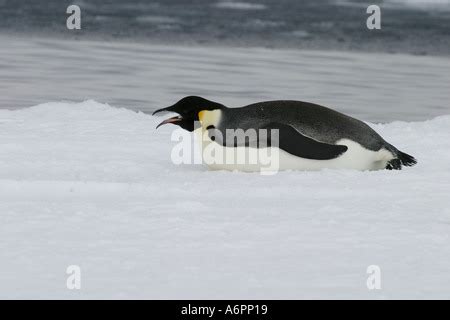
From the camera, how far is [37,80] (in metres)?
10.3

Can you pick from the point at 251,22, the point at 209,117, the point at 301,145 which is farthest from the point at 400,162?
the point at 251,22

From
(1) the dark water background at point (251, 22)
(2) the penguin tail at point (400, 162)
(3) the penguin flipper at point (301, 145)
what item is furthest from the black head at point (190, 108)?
(1) the dark water background at point (251, 22)

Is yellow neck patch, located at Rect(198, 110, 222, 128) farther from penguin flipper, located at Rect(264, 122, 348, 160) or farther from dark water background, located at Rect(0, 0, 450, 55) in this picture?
dark water background, located at Rect(0, 0, 450, 55)

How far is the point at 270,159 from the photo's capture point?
17.7 ft

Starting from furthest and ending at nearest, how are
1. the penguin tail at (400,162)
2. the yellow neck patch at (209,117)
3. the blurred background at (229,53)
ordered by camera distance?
the blurred background at (229,53)
the penguin tail at (400,162)
the yellow neck patch at (209,117)

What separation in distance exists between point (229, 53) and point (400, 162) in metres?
7.83

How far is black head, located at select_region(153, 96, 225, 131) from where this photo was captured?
5.52 meters

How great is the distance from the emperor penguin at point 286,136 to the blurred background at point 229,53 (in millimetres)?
3395

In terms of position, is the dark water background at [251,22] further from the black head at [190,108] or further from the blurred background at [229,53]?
the black head at [190,108]

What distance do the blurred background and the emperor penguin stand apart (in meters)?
3.40

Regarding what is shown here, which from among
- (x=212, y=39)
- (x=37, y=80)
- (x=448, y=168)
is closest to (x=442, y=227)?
(x=448, y=168)

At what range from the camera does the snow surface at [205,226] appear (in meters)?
3.56

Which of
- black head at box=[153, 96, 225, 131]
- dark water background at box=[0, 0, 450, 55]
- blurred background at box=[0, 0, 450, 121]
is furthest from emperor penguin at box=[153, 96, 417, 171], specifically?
dark water background at box=[0, 0, 450, 55]

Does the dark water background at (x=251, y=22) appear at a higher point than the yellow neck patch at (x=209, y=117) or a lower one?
higher
